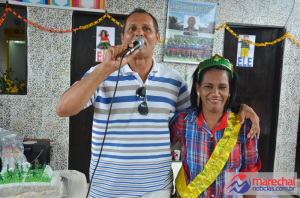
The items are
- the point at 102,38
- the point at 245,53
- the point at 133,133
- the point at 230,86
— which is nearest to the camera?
the point at 133,133

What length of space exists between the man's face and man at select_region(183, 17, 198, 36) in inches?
79.2

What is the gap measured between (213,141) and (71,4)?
255 cm

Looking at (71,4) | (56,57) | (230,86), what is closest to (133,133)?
(230,86)

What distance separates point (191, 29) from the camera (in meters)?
3.24

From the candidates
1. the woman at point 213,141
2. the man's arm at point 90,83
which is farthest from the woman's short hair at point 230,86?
the man's arm at point 90,83

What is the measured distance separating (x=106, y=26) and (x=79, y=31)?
1.15ft

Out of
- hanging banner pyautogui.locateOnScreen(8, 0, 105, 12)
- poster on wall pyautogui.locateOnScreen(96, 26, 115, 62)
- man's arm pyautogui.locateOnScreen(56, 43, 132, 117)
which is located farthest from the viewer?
poster on wall pyautogui.locateOnScreen(96, 26, 115, 62)

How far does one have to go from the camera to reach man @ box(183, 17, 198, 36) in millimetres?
3225

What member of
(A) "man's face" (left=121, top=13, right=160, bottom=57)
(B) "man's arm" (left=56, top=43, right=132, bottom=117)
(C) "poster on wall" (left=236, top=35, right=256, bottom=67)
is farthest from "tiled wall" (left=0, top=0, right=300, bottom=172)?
(B) "man's arm" (left=56, top=43, right=132, bottom=117)

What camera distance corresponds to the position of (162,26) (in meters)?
3.20

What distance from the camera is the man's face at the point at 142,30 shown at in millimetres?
1287

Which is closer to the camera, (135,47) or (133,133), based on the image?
(135,47)

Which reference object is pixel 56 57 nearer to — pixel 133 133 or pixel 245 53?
pixel 133 133

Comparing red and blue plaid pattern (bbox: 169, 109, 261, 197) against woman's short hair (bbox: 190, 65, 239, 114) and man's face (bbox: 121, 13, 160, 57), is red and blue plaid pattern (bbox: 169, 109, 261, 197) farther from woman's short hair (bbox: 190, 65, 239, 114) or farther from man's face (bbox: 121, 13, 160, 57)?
man's face (bbox: 121, 13, 160, 57)
